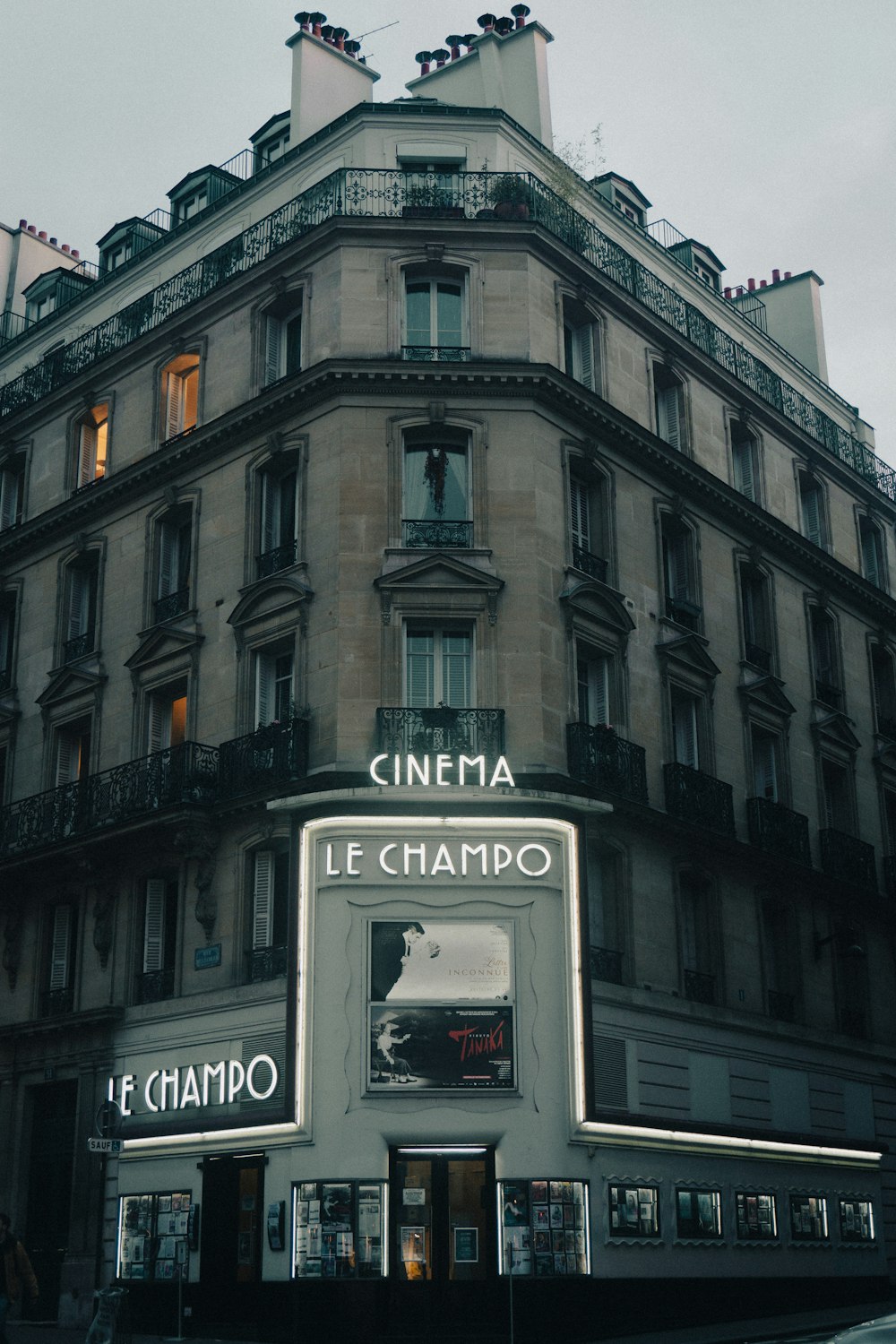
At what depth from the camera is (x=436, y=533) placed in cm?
3006

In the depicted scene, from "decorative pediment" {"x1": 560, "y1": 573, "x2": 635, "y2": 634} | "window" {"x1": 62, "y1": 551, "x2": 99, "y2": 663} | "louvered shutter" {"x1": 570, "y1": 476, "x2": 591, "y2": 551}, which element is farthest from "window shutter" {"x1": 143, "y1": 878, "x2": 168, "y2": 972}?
"louvered shutter" {"x1": 570, "y1": 476, "x2": 591, "y2": 551}

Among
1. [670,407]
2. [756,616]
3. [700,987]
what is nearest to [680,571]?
[756,616]

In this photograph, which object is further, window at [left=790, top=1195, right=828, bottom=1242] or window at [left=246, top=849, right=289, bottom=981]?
window at [left=790, top=1195, right=828, bottom=1242]

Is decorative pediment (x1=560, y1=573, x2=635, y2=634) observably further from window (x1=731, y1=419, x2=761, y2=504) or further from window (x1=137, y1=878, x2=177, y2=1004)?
window (x1=137, y1=878, x2=177, y2=1004)

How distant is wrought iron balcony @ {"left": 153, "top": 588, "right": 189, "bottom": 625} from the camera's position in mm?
32969

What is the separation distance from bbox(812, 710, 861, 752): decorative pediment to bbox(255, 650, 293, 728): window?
1345cm

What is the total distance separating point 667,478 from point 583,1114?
14.7m

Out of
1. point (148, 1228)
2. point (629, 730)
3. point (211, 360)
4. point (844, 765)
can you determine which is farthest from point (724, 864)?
point (211, 360)

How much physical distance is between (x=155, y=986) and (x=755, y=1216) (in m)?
12.4

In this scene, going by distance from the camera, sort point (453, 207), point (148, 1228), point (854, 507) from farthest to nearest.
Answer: point (854, 507) → point (453, 207) → point (148, 1228)

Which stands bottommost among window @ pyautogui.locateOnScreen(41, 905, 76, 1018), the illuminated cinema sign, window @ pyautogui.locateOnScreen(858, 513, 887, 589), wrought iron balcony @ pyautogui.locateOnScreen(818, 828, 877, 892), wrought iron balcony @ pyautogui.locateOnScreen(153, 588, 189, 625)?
window @ pyautogui.locateOnScreen(41, 905, 76, 1018)

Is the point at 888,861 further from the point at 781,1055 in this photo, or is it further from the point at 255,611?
the point at 255,611

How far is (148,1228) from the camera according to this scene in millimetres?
28266

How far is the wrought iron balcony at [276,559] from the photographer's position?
30.9m
